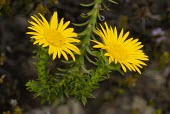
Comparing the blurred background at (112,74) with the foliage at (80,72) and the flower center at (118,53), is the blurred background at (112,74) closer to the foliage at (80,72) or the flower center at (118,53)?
the foliage at (80,72)

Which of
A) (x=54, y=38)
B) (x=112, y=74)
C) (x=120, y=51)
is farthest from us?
(x=112, y=74)

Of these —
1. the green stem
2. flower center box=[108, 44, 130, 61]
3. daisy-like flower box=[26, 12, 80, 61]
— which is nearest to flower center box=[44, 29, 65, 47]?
daisy-like flower box=[26, 12, 80, 61]

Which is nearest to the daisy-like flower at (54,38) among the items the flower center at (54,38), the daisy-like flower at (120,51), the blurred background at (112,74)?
the flower center at (54,38)

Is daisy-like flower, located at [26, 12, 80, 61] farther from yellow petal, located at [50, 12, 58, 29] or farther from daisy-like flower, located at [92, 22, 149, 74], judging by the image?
daisy-like flower, located at [92, 22, 149, 74]

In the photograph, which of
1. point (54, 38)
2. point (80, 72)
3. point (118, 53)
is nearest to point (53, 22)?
point (54, 38)

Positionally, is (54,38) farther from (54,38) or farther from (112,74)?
(112,74)

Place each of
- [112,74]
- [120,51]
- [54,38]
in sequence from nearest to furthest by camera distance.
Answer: [54,38] < [120,51] < [112,74]
